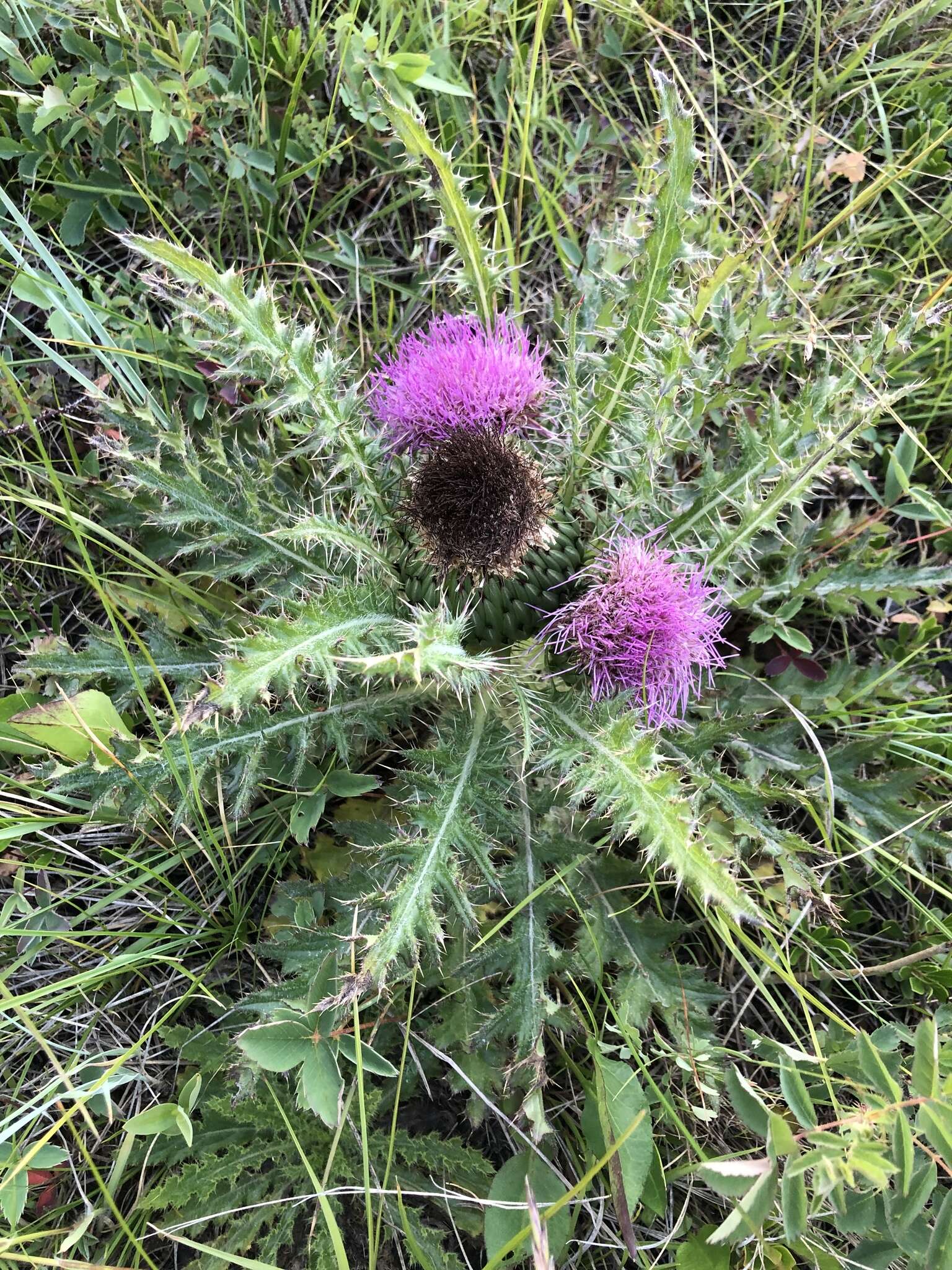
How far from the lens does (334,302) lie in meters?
3.33

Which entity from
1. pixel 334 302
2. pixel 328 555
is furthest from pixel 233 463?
pixel 334 302

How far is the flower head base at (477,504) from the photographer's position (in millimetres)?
2240

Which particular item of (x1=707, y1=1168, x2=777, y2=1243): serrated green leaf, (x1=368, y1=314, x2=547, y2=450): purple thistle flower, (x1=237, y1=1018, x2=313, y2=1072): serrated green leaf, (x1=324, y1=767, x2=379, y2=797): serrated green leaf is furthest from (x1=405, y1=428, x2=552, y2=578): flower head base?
(x1=707, y1=1168, x2=777, y2=1243): serrated green leaf

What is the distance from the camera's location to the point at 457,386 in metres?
2.43

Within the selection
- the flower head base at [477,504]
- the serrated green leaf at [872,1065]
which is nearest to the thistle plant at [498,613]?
the flower head base at [477,504]

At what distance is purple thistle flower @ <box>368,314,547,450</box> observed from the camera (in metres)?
2.44

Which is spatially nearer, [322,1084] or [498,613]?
[322,1084]

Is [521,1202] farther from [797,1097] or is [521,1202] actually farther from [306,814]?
[306,814]

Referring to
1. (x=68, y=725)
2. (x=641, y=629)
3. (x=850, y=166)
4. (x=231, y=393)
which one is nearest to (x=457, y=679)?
(x=641, y=629)

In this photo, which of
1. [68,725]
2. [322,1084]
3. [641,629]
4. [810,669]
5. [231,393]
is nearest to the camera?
[322,1084]

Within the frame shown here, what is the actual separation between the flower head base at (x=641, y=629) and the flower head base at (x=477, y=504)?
0.24 meters

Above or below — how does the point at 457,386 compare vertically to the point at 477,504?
above

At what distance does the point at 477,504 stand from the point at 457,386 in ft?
1.34

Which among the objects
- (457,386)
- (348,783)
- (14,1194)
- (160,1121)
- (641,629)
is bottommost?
(14,1194)
